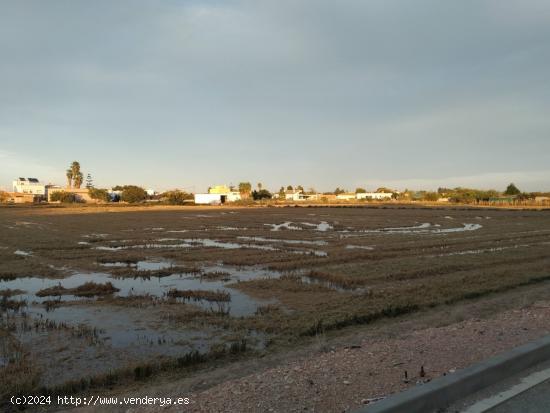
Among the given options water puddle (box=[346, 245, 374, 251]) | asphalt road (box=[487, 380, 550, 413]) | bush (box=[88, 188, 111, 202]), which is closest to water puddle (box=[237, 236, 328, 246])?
water puddle (box=[346, 245, 374, 251])

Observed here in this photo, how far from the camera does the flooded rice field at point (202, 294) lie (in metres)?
7.18

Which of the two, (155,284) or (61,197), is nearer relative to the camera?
(155,284)

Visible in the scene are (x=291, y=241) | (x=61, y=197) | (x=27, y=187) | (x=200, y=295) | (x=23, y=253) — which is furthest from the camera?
(x=27, y=187)

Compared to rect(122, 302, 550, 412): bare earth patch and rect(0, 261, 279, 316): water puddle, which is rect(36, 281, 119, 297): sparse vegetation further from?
rect(122, 302, 550, 412): bare earth patch

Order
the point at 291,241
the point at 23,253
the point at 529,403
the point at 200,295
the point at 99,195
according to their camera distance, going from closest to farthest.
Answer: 1. the point at 529,403
2. the point at 200,295
3. the point at 23,253
4. the point at 291,241
5. the point at 99,195

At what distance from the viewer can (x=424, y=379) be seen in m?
4.95

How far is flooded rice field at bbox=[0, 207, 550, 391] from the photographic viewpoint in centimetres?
718

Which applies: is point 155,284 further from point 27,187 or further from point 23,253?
point 27,187

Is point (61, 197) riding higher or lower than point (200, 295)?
higher

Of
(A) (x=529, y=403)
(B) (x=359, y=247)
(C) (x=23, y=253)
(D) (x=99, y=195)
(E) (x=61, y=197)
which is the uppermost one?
(D) (x=99, y=195)

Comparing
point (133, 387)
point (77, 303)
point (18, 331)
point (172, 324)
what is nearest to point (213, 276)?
point (77, 303)

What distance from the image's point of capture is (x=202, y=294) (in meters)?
11.5

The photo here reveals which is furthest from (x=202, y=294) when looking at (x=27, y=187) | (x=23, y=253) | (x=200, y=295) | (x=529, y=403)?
(x=27, y=187)

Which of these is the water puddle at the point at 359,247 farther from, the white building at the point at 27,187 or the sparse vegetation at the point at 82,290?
the white building at the point at 27,187
